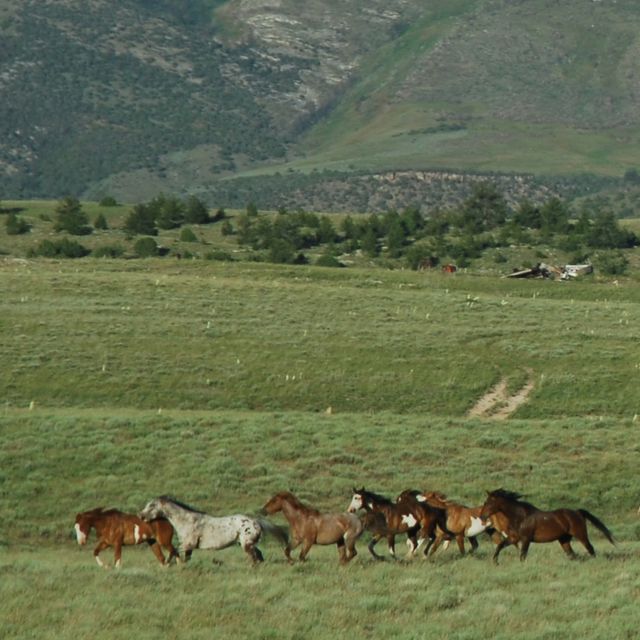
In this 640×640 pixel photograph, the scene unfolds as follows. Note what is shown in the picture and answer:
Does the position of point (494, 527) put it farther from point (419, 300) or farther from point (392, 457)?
point (419, 300)

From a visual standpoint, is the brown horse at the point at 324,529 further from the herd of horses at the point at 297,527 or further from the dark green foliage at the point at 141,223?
the dark green foliage at the point at 141,223

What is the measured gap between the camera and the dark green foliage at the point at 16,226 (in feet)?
357

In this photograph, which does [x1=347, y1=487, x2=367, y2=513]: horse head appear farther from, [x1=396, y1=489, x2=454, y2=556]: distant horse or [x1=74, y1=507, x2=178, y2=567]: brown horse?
→ [x1=74, y1=507, x2=178, y2=567]: brown horse

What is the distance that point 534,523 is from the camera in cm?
2577

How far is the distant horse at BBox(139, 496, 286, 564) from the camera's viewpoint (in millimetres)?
25359

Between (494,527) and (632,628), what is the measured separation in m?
5.48

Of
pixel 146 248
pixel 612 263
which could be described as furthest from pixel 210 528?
pixel 612 263

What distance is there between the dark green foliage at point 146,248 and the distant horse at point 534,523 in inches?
2943

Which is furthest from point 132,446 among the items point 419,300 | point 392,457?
point 419,300

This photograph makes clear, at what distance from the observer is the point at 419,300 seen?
68188 mm

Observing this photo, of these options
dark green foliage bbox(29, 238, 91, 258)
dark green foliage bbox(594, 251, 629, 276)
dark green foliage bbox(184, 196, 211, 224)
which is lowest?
dark green foliage bbox(184, 196, 211, 224)

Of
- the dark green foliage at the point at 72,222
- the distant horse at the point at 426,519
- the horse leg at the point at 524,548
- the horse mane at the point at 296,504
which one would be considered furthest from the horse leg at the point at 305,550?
the dark green foliage at the point at 72,222

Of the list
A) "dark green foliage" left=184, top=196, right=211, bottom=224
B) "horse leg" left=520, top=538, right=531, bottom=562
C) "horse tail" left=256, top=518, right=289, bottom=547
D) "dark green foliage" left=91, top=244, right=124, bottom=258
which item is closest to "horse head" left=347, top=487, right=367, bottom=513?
"horse tail" left=256, top=518, right=289, bottom=547

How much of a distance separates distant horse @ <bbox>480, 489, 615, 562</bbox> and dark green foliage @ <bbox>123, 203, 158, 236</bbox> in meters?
85.2
